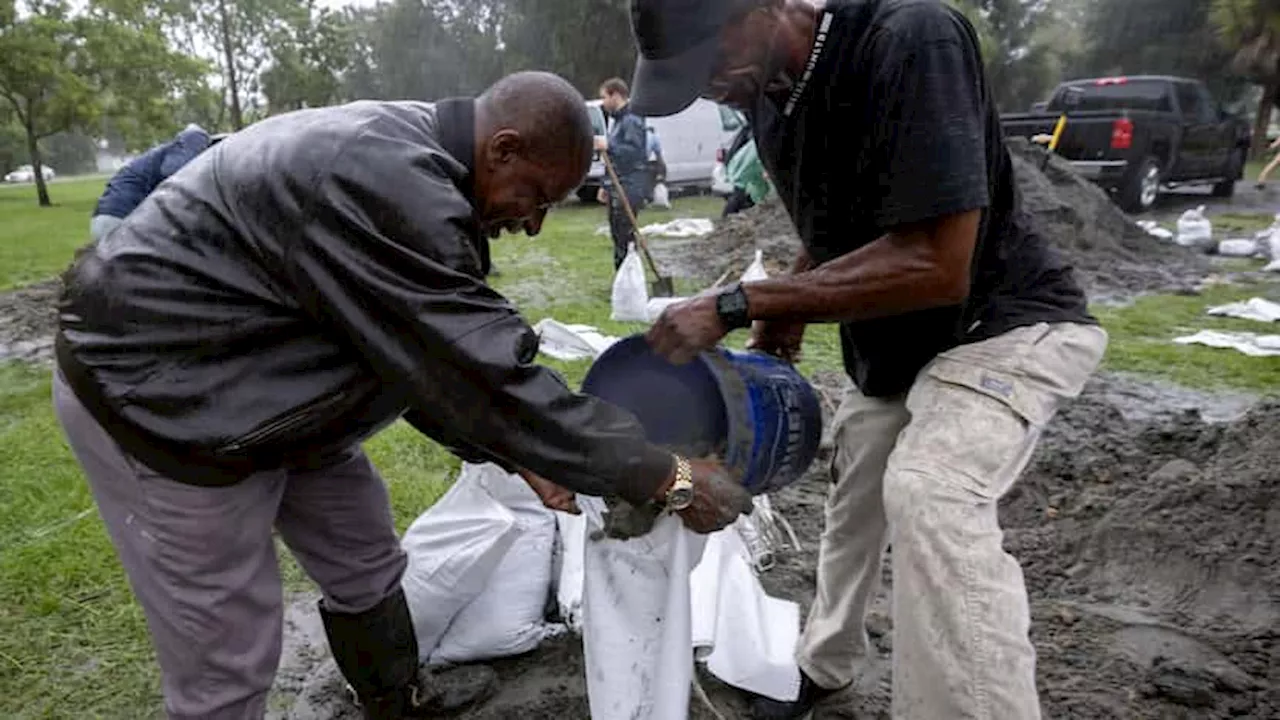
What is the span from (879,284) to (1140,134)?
13275 millimetres

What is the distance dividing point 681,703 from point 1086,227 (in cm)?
951

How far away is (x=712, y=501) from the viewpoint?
1825mm

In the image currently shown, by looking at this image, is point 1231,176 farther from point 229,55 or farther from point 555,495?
point 229,55

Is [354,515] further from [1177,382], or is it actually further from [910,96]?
[1177,382]

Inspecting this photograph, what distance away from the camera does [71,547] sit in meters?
3.27

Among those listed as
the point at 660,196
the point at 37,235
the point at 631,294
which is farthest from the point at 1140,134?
the point at 37,235

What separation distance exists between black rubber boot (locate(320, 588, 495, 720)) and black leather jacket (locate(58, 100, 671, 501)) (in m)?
0.66

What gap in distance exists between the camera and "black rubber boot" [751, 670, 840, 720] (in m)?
2.39

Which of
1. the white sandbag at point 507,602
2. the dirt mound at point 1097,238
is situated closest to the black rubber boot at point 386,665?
the white sandbag at point 507,602

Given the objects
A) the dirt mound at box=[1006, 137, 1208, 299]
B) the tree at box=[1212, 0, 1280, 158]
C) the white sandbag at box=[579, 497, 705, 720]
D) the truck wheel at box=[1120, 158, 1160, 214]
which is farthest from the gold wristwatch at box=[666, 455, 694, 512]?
the tree at box=[1212, 0, 1280, 158]

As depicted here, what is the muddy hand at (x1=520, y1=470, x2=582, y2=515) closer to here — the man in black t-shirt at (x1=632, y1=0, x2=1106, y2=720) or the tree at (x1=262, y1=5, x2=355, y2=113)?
the man in black t-shirt at (x1=632, y1=0, x2=1106, y2=720)

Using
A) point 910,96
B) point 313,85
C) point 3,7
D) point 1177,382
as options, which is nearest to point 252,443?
point 910,96

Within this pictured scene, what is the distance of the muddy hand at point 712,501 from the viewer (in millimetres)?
1821

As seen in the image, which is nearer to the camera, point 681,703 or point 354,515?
point 681,703
